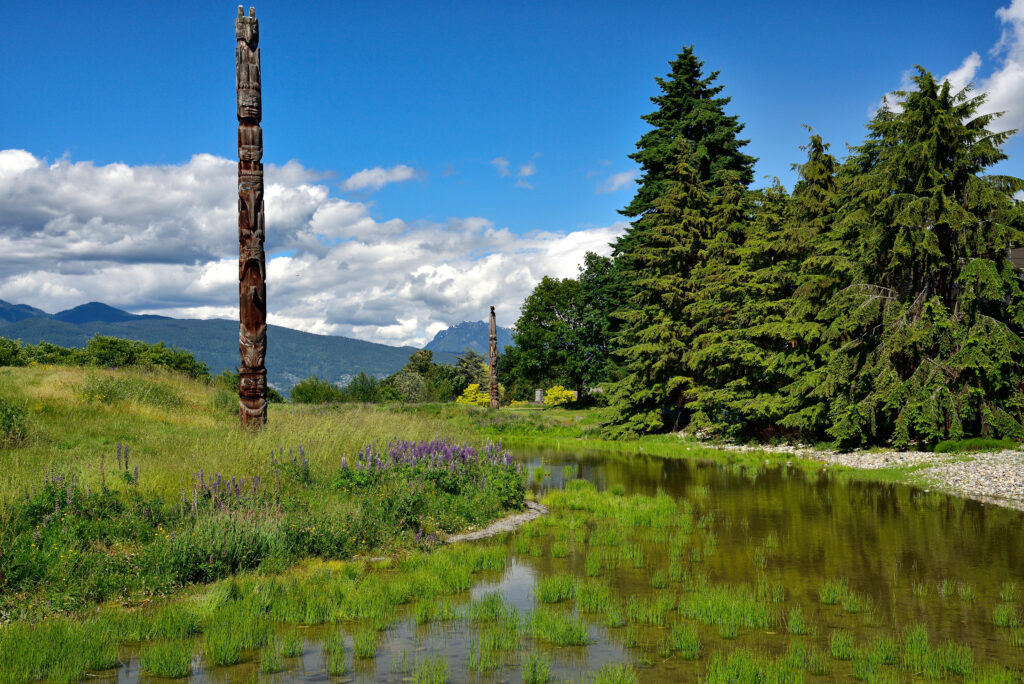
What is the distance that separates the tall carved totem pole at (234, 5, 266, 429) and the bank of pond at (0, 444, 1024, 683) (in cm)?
531

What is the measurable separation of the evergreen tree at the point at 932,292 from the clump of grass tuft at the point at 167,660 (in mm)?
20919

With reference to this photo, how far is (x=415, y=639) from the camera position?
20.4 feet

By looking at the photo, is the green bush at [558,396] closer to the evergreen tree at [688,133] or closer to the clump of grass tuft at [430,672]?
the evergreen tree at [688,133]

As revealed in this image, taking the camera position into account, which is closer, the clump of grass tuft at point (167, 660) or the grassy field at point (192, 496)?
the clump of grass tuft at point (167, 660)

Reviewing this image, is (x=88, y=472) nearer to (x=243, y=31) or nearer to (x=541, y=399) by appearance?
(x=243, y=31)

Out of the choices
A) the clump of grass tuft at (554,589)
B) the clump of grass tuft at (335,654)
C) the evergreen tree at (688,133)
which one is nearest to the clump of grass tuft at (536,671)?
the clump of grass tuft at (335,654)

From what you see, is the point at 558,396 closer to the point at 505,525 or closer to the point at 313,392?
the point at 313,392

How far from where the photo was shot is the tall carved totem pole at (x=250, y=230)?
15.4m

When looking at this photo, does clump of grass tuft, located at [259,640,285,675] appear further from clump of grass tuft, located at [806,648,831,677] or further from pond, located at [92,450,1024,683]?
clump of grass tuft, located at [806,648,831,677]

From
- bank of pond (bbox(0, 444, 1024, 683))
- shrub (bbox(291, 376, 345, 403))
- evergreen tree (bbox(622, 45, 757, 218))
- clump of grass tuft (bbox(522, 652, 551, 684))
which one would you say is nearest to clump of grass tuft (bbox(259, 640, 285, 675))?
bank of pond (bbox(0, 444, 1024, 683))

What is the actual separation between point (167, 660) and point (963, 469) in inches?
748

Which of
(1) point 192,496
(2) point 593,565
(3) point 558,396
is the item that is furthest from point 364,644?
(3) point 558,396

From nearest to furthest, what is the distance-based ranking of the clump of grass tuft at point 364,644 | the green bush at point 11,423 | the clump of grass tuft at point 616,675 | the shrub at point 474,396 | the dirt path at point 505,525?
1. the clump of grass tuft at point 616,675
2. the clump of grass tuft at point 364,644
3. the dirt path at point 505,525
4. the green bush at point 11,423
5. the shrub at point 474,396

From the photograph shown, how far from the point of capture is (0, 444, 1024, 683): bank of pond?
17.9 feet
